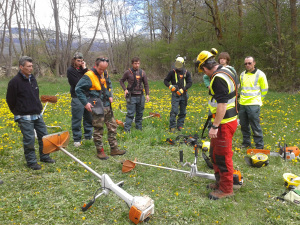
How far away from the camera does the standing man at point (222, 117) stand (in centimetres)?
351

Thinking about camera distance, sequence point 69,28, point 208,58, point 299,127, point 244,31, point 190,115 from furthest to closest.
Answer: point 69,28 < point 244,31 < point 190,115 < point 299,127 < point 208,58

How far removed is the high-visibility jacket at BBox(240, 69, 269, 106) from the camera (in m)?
5.70

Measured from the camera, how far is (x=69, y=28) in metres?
31.2

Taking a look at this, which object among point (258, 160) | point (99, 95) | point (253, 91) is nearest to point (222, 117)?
point (258, 160)

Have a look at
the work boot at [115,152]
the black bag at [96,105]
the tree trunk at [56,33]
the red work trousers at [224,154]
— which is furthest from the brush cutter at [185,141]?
the tree trunk at [56,33]

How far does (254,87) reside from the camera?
5715mm

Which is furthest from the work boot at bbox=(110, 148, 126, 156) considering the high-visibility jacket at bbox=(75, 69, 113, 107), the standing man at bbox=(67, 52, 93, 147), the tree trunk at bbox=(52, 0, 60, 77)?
the tree trunk at bbox=(52, 0, 60, 77)

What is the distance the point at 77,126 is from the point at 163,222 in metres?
3.64

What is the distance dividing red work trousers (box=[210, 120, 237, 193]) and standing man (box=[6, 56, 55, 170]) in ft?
11.6

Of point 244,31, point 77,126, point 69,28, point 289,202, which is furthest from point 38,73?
point 289,202

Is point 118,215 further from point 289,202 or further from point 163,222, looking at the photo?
point 289,202

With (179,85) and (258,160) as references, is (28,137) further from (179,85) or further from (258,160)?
(258,160)

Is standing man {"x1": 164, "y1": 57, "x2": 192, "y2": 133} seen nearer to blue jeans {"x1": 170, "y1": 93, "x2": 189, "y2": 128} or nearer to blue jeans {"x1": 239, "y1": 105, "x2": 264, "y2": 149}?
blue jeans {"x1": 170, "y1": 93, "x2": 189, "y2": 128}

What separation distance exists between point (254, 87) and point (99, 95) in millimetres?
3716
